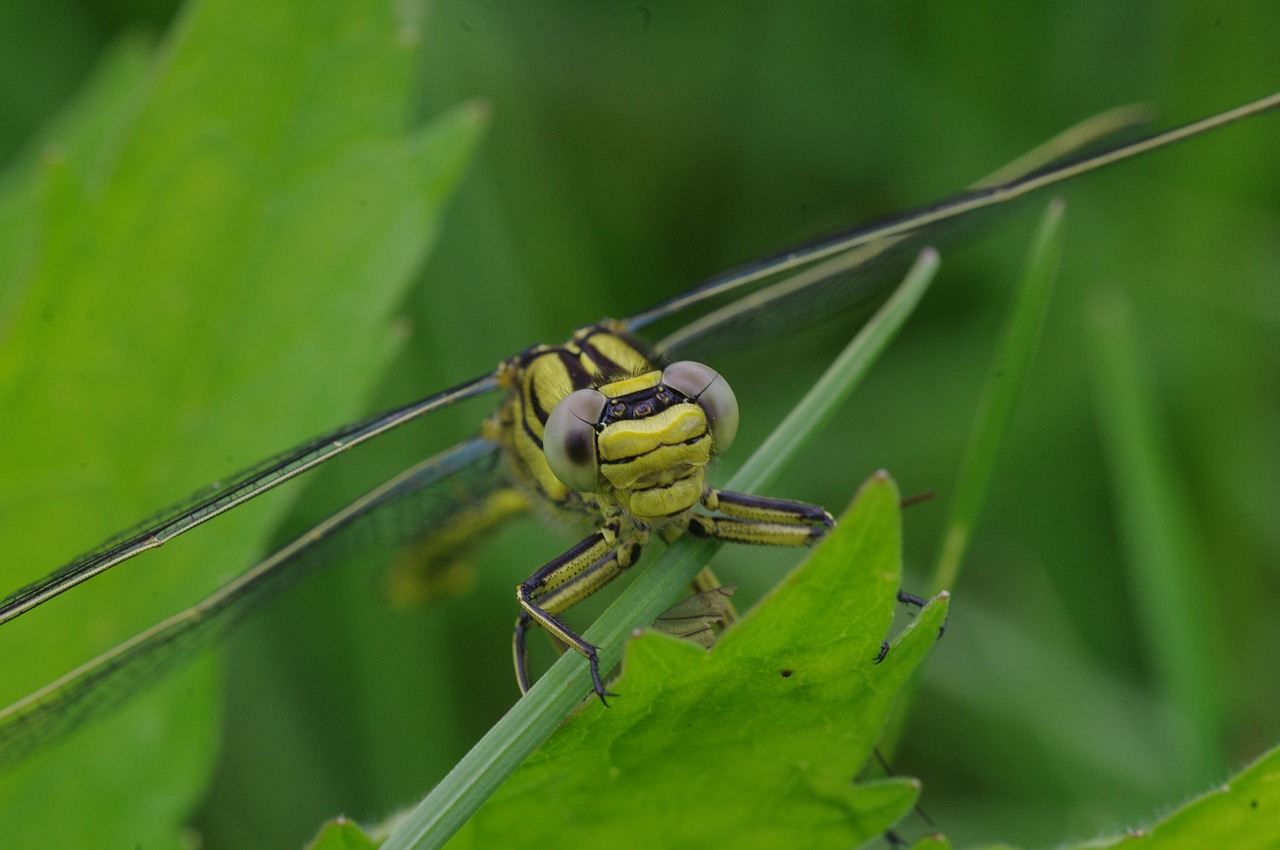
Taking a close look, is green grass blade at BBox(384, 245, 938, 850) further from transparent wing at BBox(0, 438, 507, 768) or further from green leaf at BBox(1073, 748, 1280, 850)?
transparent wing at BBox(0, 438, 507, 768)

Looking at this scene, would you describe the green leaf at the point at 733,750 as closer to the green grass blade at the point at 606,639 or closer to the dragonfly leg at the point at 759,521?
the green grass blade at the point at 606,639

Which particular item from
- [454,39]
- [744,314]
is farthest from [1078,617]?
[454,39]

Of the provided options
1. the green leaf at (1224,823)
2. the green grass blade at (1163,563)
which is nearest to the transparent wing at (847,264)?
the green grass blade at (1163,563)

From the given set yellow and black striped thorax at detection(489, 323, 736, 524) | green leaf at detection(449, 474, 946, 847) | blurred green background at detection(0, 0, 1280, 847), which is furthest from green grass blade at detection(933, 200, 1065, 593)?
green leaf at detection(449, 474, 946, 847)

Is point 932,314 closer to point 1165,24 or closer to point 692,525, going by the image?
point 1165,24

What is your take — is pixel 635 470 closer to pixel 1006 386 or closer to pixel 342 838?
pixel 342 838

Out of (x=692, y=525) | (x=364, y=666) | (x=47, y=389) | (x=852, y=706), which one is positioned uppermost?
(x=47, y=389)
